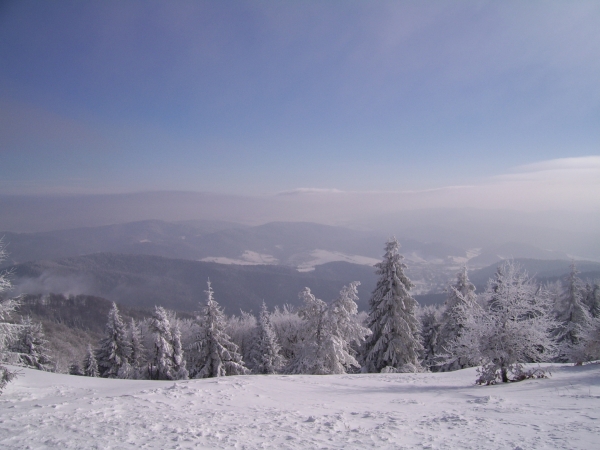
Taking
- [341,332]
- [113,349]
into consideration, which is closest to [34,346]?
[113,349]

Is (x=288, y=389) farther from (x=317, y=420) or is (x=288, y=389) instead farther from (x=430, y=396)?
(x=430, y=396)

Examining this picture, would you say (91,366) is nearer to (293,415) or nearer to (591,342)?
(293,415)

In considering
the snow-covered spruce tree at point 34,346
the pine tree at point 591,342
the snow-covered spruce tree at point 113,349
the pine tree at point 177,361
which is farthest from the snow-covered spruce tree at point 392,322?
the snow-covered spruce tree at point 34,346

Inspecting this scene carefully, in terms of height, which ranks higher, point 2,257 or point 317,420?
point 2,257

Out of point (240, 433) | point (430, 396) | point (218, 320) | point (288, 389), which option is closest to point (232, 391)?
point (288, 389)

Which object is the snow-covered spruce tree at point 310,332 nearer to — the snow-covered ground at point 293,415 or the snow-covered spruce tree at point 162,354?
the snow-covered ground at point 293,415

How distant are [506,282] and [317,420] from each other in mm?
10641

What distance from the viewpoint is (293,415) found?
8.57 meters

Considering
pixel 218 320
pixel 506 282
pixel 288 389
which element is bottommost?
pixel 218 320

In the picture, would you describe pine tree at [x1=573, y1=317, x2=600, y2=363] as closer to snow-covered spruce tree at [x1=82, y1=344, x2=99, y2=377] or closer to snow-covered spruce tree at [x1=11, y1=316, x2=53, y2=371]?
snow-covered spruce tree at [x1=82, y1=344, x2=99, y2=377]

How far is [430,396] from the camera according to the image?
11125mm

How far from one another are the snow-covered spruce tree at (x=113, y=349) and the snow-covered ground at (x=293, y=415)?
2283 centimetres

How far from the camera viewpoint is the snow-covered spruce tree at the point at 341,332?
21.8m

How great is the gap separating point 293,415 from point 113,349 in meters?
32.7
